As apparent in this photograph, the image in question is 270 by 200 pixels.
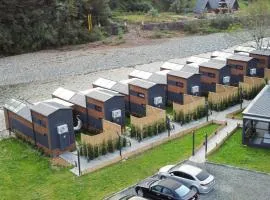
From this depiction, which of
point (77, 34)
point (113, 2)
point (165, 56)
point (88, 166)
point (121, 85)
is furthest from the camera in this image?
point (113, 2)

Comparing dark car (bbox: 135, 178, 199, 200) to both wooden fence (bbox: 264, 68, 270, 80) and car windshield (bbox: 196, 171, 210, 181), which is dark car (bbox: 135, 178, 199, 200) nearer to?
car windshield (bbox: 196, 171, 210, 181)

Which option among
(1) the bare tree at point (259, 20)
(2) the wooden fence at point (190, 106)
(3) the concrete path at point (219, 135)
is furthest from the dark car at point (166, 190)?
(1) the bare tree at point (259, 20)

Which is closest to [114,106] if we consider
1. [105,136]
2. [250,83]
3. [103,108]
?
[103,108]

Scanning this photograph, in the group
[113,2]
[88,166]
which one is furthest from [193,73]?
[113,2]

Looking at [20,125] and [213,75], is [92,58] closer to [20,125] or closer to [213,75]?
[213,75]

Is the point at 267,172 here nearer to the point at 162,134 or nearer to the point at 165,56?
the point at 162,134

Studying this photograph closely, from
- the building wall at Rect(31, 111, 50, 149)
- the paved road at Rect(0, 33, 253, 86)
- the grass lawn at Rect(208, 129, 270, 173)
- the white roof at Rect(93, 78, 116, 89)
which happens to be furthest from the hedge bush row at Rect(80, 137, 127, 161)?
the paved road at Rect(0, 33, 253, 86)
